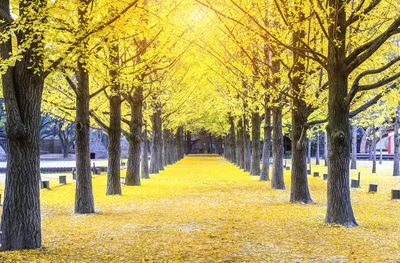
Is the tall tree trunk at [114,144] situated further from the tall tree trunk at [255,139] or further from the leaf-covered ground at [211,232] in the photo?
the tall tree trunk at [255,139]

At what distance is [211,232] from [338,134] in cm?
380

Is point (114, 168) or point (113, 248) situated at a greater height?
point (114, 168)

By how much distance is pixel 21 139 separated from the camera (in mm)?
6523

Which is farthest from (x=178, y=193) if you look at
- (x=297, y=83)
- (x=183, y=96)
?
(x=183, y=96)

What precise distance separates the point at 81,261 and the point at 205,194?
936 centimetres

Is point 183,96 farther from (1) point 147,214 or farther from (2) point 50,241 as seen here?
(2) point 50,241

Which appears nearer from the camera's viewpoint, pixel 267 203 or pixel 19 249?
pixel 19 249

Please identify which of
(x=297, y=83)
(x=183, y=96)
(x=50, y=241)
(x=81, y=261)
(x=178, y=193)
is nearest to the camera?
(x=81, y=261)

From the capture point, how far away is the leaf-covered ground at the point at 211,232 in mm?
6359

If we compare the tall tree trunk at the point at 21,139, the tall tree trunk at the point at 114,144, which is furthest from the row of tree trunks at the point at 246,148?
the tall tree trunk at the point at 21,139

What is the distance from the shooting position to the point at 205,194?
15.2 m

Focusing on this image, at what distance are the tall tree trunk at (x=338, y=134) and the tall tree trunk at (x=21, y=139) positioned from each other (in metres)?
6.57

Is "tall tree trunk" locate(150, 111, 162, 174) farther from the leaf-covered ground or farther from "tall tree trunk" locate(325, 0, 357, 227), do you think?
"tall tree trunk" locate(325, 0, 357, 227)

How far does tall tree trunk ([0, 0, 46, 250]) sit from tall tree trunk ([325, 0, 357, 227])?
6.57 meters
